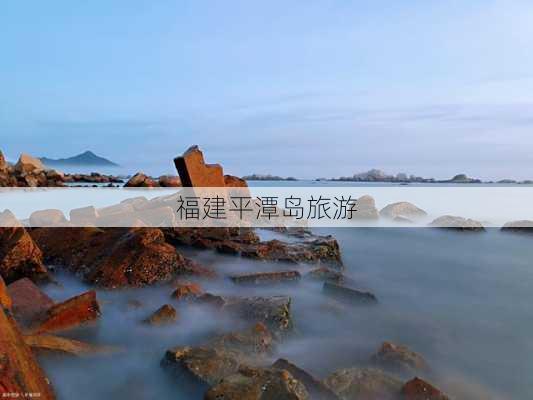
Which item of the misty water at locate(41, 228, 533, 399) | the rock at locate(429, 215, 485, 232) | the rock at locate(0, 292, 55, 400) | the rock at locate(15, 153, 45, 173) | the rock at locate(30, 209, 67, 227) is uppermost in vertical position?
the rock at locate(15, 153, 45, 173)

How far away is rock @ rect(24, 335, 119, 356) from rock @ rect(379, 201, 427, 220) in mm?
15568

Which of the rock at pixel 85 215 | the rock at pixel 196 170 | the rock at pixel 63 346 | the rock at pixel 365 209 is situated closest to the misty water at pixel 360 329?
the rock at pixel 63 346

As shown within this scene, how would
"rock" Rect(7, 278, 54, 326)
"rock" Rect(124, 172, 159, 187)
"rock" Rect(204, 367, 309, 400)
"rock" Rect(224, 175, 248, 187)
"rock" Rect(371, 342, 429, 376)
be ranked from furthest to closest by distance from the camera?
1. "rock" Rect(124, 172, 159, 187)
2. "rock" Rect(224, 175, 248, 187)
3. "rock" Rect(7, 278, 54, 326)
4. "rock" Rect(371, 342, 429, 376)
5. "rock" Rect(204, 367, 309, 400)

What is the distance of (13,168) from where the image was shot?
4125cm

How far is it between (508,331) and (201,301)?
15.3 feet

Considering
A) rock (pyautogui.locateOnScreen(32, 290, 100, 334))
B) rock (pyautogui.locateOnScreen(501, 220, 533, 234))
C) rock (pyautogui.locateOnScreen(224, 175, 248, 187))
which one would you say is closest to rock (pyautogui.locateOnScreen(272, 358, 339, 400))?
rock (pyautogui.locateOnScreen(32, 290, 100, 334))

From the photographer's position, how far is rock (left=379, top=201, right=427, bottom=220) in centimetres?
1848

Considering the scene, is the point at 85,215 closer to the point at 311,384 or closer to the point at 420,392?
the point at 311,384

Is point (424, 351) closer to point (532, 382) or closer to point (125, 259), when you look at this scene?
point (532, 382)

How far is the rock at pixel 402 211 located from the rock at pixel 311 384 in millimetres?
15317

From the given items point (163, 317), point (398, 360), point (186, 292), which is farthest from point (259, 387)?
point (186, 292)

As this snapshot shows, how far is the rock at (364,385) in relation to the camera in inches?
145

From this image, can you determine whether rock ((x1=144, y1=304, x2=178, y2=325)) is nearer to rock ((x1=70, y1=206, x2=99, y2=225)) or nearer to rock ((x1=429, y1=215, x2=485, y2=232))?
rock ((x1=70, y1=206, x2=99, y2=225))

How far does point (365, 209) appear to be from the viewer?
689 inches
